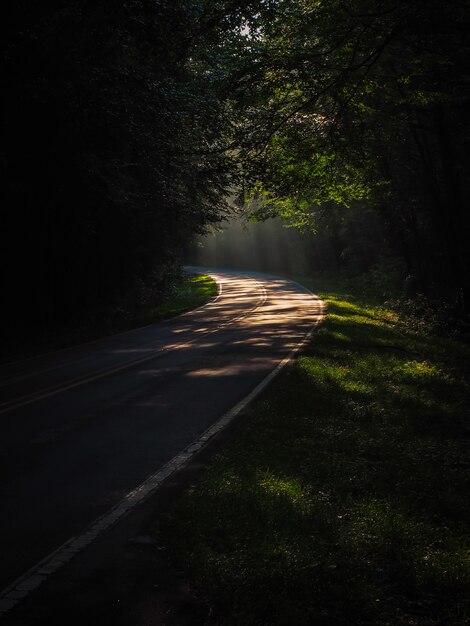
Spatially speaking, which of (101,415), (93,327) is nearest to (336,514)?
(101,415)

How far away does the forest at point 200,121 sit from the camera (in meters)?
9.48

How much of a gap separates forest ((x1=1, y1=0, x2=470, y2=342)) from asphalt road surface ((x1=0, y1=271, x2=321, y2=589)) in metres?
4.06

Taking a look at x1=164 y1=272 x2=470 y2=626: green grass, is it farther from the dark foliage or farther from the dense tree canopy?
the dark foliage

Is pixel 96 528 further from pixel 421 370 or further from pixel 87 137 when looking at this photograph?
pixel 87 137

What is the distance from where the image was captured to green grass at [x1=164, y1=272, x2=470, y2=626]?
3.89m

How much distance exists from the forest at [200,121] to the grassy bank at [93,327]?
647mm

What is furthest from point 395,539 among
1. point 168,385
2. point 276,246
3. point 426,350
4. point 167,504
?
point 276,246

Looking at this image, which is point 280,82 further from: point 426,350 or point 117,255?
point 117,255

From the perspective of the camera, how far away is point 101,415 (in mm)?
9031

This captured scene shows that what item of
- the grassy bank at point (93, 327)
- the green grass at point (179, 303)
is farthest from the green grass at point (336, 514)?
the green grass at point (179, 303)

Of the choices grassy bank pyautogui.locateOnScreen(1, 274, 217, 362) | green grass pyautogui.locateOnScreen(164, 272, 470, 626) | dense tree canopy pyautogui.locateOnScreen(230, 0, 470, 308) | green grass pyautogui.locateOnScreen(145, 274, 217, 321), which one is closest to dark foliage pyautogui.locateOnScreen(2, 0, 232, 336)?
grassy bank pyautogui.locateOnScreen(1, 274, 217, 362)

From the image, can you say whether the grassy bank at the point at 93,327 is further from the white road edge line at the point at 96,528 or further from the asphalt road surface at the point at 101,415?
the white road edge line at the point at 96,528

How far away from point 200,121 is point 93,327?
784 centimetres

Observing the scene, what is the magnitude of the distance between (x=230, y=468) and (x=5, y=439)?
125 inches
